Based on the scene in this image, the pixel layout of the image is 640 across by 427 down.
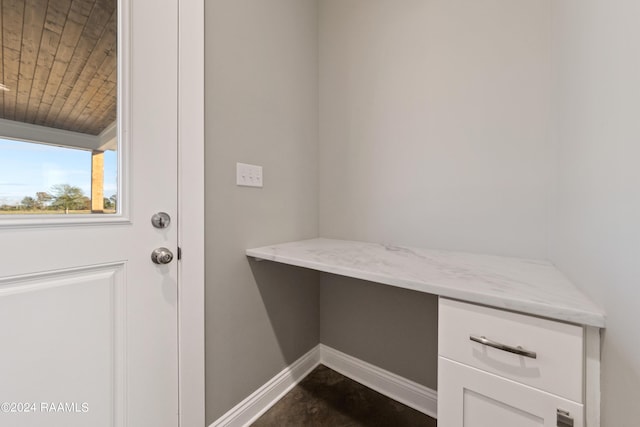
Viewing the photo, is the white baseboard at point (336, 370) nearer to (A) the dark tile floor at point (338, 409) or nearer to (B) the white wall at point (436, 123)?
(A) the dark tile floor at point (338, 409)

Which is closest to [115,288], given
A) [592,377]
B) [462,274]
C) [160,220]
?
[160,220]

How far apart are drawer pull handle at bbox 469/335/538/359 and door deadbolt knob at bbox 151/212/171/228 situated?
1096 mm

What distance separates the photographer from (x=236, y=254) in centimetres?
120

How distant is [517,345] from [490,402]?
189 mm

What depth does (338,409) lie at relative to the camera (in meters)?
1.32

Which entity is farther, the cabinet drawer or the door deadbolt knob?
the door deadbolt knob

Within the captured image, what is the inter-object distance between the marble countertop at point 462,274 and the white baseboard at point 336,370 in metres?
0.75

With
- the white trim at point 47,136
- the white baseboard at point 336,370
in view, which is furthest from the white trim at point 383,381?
the white trim at point 47,136

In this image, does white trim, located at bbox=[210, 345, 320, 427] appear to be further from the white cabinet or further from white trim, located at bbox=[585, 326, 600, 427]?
white trim, located at bbox=[585, 326, 600, 427]

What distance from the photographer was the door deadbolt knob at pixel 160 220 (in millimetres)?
919

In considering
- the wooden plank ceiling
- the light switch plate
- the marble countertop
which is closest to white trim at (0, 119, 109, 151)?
the wooden plank ceiling

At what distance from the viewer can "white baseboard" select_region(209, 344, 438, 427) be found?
4.00 feet

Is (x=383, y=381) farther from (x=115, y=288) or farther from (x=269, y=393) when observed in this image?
(x=115, y=288)

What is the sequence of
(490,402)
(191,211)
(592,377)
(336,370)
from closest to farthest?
(592,377)
(490,402)
(191,211)
(336,370)
